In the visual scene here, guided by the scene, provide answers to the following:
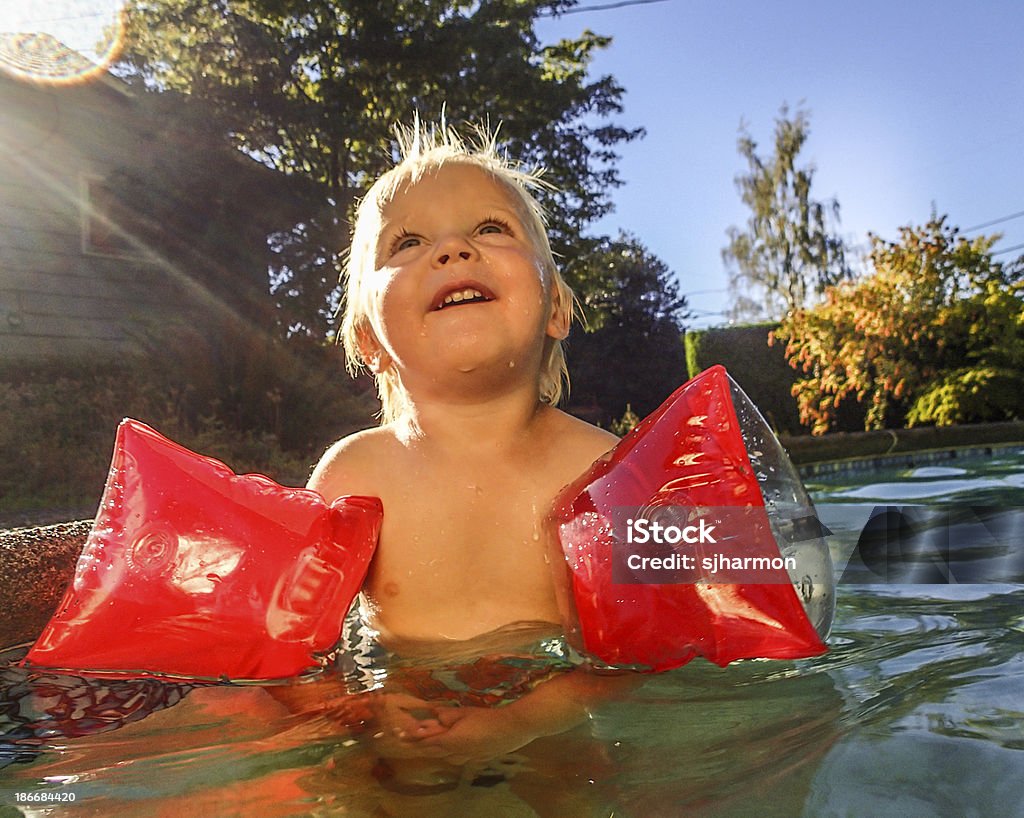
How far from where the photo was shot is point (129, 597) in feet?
5.49

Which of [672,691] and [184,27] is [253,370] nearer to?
[184,27]

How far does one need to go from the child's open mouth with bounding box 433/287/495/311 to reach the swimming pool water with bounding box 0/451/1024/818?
807 millimetres

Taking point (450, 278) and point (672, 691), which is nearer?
point (672, 691)

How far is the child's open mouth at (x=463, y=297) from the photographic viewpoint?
6.04 ft

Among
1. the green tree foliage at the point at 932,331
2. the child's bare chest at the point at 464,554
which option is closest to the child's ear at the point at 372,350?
the child's bare chest at the point at 464,554

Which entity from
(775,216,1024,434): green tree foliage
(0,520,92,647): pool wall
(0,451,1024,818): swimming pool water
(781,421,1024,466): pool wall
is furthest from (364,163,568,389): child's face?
(775,216,1024,434): green tree foliage

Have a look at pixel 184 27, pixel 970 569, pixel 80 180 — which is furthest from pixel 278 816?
pixel 184 27

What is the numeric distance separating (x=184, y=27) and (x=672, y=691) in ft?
42.1

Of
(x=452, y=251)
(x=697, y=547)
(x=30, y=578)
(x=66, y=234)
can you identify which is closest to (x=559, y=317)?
(x=452, y=251)

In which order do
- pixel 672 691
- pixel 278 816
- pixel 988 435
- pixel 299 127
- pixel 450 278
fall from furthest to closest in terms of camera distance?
pixel 299 127, pixel 988 435, pixel 450 278, pixel 672 691, pixel 278 816

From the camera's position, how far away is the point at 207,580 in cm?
168

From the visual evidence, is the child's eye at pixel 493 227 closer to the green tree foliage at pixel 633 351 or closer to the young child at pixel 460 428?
the young child at pixel 460 428

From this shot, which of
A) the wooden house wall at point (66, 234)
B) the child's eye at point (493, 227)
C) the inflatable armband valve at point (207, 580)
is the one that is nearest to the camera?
the inflatable armband valve at point (207, 580)

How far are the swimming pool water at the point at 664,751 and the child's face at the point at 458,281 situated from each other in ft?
2.39
